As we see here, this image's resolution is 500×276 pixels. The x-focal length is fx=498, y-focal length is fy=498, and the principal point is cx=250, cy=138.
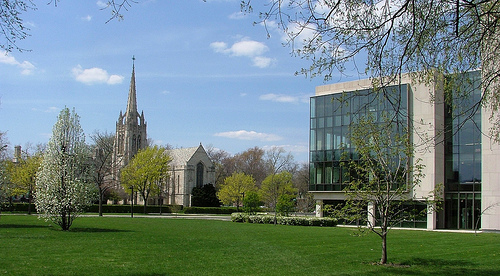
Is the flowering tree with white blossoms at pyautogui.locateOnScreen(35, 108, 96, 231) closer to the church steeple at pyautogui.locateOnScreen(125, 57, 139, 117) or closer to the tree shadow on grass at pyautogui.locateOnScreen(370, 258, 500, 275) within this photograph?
the tree shadow on grass at pyautogui.locateOnScreen(370, 258, 500, 275)

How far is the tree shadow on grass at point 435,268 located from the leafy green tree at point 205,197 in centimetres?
7149

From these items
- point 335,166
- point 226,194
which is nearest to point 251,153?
point 226,194

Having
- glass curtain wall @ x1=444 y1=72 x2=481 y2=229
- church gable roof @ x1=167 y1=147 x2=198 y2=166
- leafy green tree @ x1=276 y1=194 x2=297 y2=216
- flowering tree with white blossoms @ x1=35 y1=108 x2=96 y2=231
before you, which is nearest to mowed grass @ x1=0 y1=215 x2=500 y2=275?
flowering tree with white blossoms @ x1=35 y1=108 x2=96 y2=231

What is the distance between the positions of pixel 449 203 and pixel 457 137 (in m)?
4.71

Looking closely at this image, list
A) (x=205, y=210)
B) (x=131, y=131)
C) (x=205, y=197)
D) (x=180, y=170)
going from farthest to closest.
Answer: (x=131, y=131)
(x=180, y=170)
(x=205, y=197)
(x=205, y=210)

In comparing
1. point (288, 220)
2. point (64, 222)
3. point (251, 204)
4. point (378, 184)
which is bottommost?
point (288, 220)

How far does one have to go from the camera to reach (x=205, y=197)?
282ft

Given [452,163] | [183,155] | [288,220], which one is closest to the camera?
[452,163]

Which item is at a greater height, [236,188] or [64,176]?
[64,176]

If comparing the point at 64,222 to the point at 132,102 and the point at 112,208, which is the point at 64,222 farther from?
the point at 132,102

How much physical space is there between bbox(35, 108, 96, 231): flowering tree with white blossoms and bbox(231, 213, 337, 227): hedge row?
17.1 meters

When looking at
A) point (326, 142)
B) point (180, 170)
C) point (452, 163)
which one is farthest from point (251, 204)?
point (180, 170)

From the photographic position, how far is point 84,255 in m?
15.1

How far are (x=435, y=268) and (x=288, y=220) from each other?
972 inches
